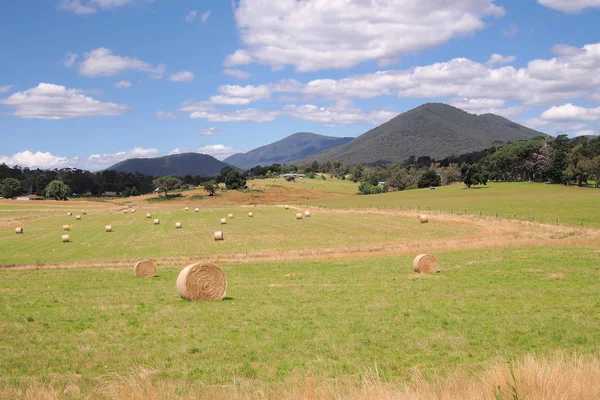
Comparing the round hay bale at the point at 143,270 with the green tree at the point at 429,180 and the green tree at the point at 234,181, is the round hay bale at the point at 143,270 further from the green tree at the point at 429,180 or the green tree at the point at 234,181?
the green tree at the point at 429,180

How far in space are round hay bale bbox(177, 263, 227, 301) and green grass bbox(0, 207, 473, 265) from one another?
61.3 ft

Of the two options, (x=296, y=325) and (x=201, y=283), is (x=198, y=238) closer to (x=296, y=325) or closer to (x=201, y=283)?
(x=201, y=283)

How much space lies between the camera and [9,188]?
165 meters

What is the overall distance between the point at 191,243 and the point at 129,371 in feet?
116

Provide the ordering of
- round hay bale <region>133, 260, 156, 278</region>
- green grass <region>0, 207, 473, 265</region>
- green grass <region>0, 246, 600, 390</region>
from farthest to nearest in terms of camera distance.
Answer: green grass <region>0, 207, 473, 265</region> → round hay bale <region>133, 260, 156, 278</region> → green grass <region>0, 246, 600, 390</region>

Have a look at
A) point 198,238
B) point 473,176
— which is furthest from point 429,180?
point 198,238

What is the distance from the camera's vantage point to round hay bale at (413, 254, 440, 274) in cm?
2509

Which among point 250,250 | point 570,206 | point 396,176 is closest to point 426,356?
point 250,250

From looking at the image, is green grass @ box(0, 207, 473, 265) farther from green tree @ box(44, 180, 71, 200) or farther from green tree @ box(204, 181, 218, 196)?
green tree @ box(44, 180, 71, 200)

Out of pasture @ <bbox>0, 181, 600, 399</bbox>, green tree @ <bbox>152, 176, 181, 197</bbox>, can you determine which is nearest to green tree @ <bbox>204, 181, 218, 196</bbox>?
green tree @ <bbox>152, 176, 181, 197</bbox>

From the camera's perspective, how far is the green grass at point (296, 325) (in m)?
10.7

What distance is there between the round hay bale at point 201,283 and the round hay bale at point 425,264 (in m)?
10.8

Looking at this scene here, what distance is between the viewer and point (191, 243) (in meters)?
44.9

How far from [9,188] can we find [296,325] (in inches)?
7063
